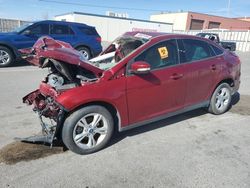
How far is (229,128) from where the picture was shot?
4.36 meters

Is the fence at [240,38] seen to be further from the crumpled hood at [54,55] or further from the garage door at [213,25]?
the garage door at [213,25]

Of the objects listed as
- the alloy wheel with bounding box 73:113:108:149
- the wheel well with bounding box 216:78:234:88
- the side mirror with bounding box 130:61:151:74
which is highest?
the side mirror with bounding box 130:61:151:74

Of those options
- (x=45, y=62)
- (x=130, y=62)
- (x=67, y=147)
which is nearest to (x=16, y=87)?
(x=45, y=62)

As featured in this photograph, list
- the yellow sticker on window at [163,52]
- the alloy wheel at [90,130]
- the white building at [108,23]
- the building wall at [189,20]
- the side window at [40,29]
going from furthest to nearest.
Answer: the building wall at [189,20] → the white building at [108,23] → the side window at [40,29] → the yellow sticker on window at [163,52] → the alloy wheel at [90,130]

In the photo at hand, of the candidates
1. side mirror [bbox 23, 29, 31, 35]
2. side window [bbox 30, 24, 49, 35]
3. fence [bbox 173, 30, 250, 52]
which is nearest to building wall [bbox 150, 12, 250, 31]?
fence [bbox 173, 30, 250, 52]

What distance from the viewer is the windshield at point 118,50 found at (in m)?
3.92

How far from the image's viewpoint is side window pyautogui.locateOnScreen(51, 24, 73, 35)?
10078 millimetres

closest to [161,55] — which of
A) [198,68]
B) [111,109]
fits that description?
[198,68]

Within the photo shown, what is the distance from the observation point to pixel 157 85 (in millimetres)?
3633

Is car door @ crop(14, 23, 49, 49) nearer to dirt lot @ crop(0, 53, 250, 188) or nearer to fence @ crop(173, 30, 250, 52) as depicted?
dirt lot @ crop(0, 53, 250, 188)

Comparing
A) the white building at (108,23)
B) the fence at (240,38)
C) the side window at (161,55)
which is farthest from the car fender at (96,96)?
the fence at (240,38)

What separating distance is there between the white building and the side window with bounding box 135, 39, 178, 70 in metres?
24.7

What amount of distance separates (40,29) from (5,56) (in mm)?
1812

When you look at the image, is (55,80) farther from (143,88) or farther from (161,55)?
(161,55)
